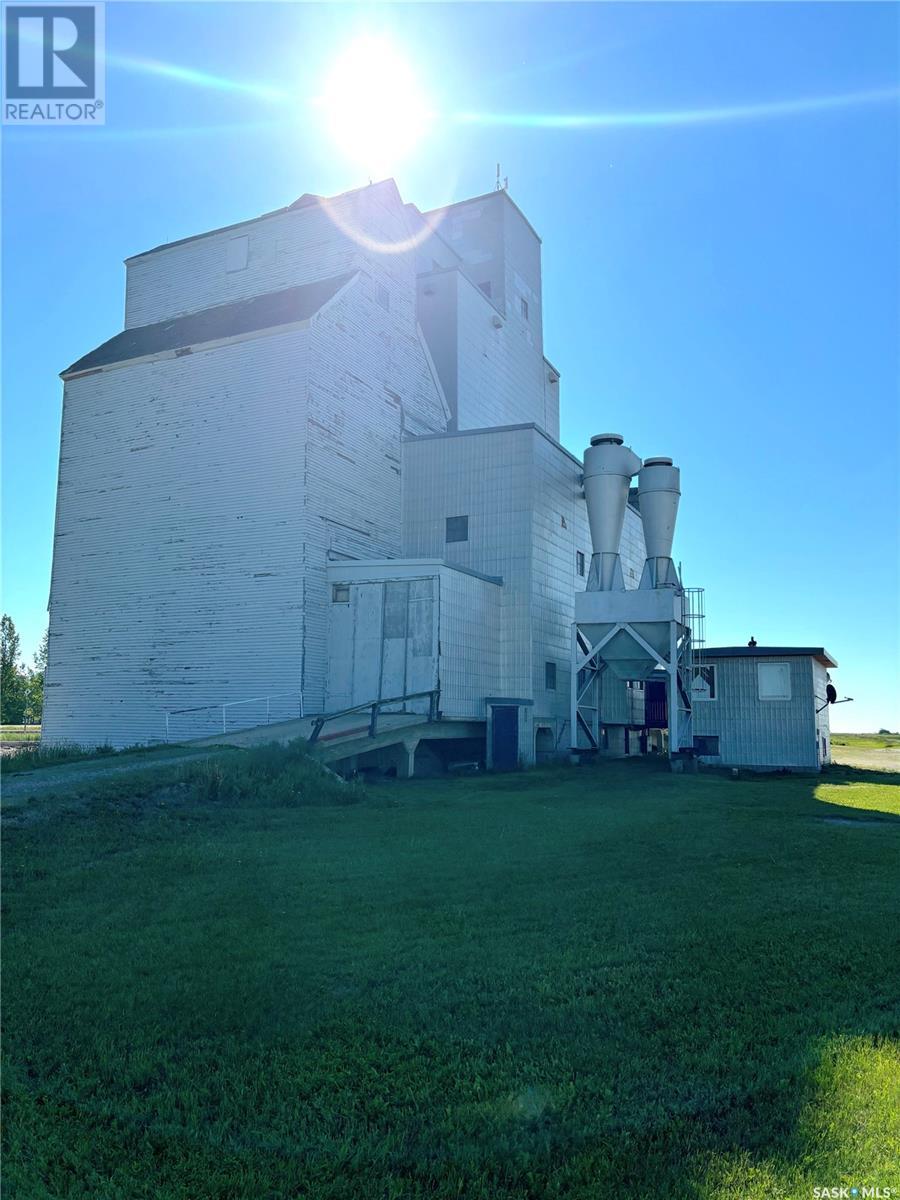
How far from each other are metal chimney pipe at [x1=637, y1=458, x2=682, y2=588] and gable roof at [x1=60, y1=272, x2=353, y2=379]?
10.7 metres

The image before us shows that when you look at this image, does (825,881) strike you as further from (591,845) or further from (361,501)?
(361,501)

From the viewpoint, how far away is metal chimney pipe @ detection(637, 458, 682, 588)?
27359mm

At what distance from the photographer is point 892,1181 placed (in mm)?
3342

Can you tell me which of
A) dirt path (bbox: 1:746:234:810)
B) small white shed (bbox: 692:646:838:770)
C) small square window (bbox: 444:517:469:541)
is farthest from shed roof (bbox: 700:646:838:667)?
dirt path (bbox: 1:746:234:810)

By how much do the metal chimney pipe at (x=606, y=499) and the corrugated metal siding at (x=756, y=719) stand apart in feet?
15.1

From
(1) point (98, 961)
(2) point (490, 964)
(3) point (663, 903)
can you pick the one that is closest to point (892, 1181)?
(2) point (490, 964)

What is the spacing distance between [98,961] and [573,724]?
20.4 meters

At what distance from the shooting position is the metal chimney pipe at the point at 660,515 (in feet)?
89.8

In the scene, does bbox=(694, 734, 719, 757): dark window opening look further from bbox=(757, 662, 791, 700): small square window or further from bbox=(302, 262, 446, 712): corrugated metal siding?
bbox=(302, 262, 446, 712): corrugated metal siding

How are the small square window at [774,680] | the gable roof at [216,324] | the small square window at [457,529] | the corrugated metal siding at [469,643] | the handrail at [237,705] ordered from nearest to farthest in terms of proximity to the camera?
the handrail at [237,705], the corrugated metal siding at [469,643], the gable roof at [216,324], the small square window at [457,529], the small square window at [774,680]

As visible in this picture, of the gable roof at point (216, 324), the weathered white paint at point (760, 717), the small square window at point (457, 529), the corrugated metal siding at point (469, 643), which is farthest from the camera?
the weathered white paint at point (760, 717)

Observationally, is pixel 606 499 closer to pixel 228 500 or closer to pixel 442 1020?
pixel 228 500

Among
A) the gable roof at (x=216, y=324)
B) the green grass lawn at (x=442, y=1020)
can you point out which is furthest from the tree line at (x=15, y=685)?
the green grass lawn at (x=442, y=1020)

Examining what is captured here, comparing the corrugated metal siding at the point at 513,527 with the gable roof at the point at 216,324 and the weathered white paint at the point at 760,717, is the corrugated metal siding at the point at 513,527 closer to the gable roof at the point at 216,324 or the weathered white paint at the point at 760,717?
the weathered white paint at the point at 760,717
